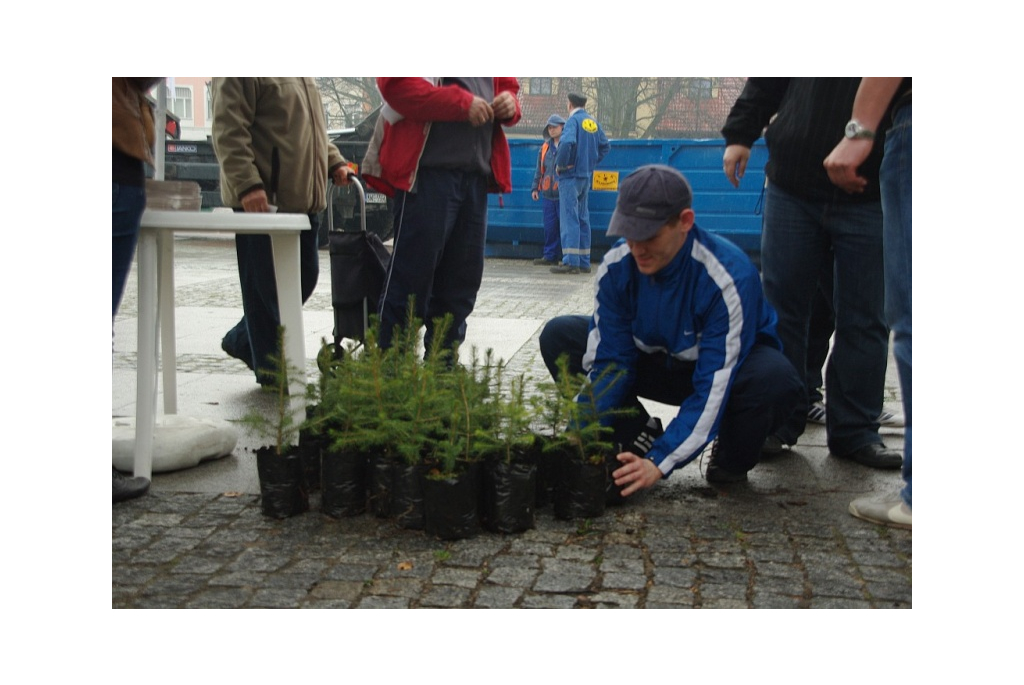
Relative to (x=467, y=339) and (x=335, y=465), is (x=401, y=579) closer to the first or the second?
(x=335, y=465)

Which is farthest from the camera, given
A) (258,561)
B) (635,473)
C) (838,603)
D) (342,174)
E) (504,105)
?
(342,174)

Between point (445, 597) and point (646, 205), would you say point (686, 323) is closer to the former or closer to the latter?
point (646, 205)

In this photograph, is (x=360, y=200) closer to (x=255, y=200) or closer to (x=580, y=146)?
(x=255, y=200)

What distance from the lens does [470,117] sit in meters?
3.79

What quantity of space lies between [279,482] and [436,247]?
134cm

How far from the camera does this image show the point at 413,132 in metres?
3.88

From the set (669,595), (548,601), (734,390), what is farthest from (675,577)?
(734,390)

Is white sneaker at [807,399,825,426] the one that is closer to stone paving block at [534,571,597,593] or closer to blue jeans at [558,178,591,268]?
blue jeans at [558,178,591,268]

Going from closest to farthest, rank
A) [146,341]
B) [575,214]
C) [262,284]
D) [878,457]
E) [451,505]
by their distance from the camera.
A: 1. [451,505]
2. [146,341]
3. [878,457]
4. [575,214]
5. [262,284]

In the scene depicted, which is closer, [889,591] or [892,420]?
[889,591]

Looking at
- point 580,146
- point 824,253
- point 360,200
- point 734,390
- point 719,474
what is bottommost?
point 719,474

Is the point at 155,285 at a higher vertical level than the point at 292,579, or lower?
higher

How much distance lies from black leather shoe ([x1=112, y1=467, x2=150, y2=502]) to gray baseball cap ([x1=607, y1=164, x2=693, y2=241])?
168 centimetres

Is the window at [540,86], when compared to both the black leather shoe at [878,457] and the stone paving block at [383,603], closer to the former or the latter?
the stone paving block at [383,603]
